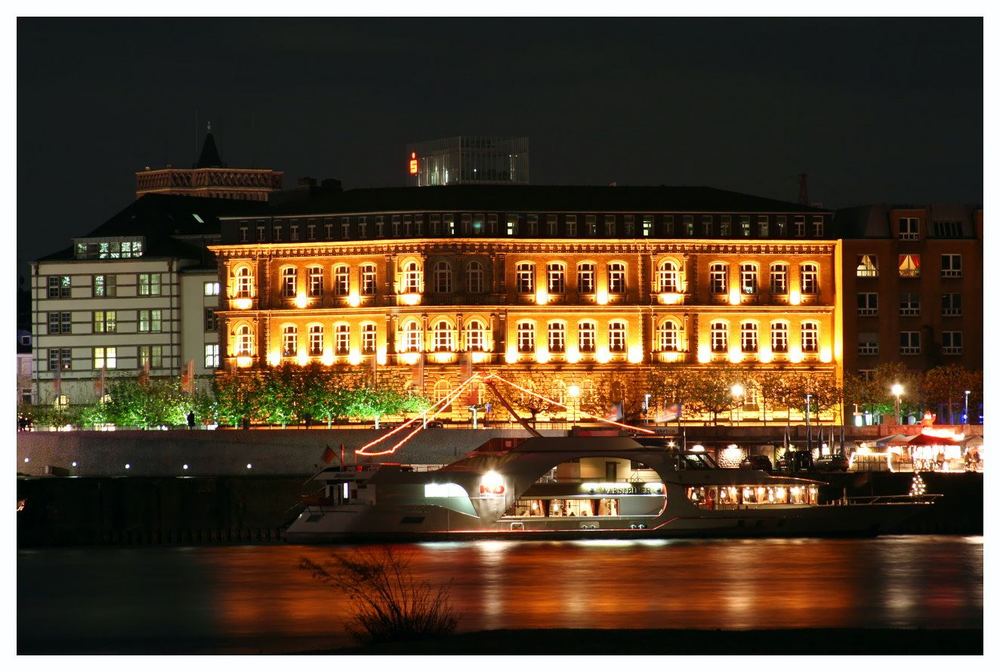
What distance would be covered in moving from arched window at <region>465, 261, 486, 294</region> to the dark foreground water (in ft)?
176

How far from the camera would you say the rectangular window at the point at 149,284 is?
150875 mm

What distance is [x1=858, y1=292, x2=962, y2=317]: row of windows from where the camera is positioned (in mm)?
142875

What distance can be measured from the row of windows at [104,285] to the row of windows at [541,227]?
8.83m

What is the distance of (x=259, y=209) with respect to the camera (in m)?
147

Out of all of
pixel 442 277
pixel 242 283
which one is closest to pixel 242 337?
pixel 242 283

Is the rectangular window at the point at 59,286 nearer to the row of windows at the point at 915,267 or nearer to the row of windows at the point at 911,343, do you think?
the row of windows at the point at 915,267

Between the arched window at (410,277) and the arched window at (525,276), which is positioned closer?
the arched window at (410,277)

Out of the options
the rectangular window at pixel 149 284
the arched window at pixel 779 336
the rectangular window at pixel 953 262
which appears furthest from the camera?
the rectangular window at pixel 149 284

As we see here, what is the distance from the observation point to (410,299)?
142 metres

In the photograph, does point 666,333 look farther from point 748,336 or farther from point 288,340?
point 288,340

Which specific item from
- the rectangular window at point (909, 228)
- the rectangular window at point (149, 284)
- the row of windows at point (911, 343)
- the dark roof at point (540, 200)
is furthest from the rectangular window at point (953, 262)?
the rectangular window at point (149, 284)

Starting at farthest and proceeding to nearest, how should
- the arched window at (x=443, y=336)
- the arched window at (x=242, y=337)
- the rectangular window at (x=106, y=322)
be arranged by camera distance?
1. the rectangular window at (x=106, y=322)
2. the arched window at (x=242, y=337)
3. the arched window at (x=443, y=336)

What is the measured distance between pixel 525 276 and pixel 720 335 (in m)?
12.5
